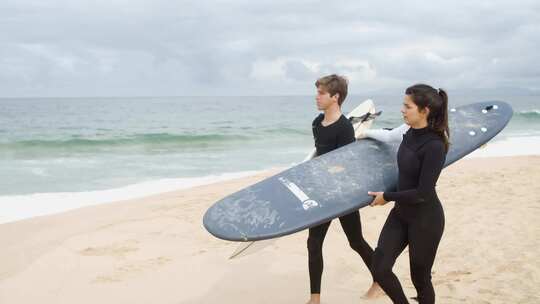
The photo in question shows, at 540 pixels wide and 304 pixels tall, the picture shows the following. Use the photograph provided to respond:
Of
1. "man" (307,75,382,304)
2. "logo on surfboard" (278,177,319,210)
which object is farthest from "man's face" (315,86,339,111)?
"logo on surfboard" (278,177,319,210)

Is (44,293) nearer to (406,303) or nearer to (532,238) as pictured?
(406,303)

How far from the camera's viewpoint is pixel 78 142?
66.6 ft

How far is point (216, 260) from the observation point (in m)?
4.81

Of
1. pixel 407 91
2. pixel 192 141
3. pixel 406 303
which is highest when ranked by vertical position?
pixel 407 91

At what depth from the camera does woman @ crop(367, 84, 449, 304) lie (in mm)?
2510

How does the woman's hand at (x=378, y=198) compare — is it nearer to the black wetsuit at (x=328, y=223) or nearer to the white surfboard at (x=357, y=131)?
the black wetsuit at (x=328, y=223)

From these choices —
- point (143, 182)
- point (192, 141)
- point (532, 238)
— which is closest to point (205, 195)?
point (143, 182)

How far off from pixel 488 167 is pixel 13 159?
44.4 feet

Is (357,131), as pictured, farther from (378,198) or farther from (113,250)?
(113,250)

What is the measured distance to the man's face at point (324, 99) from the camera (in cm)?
317

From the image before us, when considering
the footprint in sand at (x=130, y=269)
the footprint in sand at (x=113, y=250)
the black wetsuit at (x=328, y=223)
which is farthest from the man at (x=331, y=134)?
the footprint in sand at (x=113, y=250)

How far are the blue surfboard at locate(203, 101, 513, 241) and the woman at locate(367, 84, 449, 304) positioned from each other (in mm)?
328

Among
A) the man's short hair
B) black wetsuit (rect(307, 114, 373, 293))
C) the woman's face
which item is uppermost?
the man's short hair

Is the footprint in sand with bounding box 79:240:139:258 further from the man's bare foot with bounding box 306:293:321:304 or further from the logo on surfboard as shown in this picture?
the logo on surfboard
